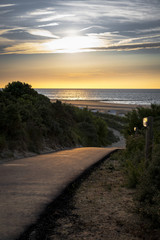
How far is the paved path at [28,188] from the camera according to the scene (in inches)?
206

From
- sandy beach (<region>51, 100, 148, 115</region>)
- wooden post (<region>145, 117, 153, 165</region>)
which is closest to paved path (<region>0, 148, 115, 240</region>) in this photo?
wooden post (<region>145, 117, 153, 165</region>)

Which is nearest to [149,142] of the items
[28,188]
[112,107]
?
[28,188]

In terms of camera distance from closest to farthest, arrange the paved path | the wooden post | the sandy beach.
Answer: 1. the paved path
2. the wooden post
3. the sandy beach

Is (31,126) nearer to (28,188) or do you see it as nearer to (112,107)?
(28,188)

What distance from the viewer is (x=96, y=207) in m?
6.48

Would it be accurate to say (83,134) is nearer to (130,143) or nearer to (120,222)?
(130,143)

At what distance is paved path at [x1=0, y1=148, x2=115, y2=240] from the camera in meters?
5.24

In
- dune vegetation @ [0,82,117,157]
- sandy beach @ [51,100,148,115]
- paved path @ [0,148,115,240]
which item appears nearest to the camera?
paved path @ [0,148,115,240]

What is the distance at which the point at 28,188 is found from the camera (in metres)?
7.36

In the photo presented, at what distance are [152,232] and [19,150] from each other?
1001 cm

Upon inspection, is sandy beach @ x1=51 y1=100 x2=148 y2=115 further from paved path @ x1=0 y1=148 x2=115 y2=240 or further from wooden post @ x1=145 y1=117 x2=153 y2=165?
wooden post @ x1=145 y1=117 x2=153 y2=165

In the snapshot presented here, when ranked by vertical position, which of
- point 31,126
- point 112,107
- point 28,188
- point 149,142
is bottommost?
point 28,188

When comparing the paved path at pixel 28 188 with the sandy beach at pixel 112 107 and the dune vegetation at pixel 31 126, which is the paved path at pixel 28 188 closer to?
the dune vegetation at pixel 31 126

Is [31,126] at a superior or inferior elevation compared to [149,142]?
superior
